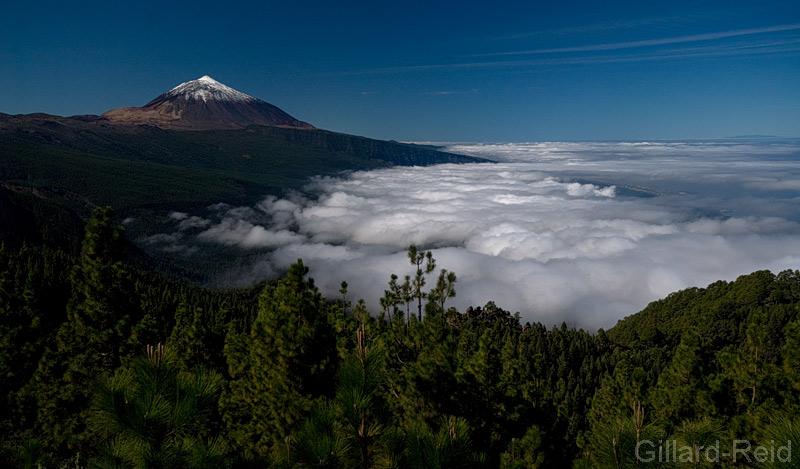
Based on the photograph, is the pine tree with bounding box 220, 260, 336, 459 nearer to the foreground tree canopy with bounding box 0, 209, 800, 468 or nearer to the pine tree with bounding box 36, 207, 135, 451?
the foreground tree canopy with bounding box 0, 209, 800, 468

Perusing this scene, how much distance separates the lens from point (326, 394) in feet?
53.7

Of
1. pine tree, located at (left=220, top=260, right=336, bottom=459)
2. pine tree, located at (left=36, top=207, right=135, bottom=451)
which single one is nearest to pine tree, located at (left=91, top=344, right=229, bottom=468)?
pine tree, located at (left=220, top=260, right=336, bottom=459)

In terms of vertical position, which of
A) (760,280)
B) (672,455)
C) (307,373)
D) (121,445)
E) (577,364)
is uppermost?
(121,445)

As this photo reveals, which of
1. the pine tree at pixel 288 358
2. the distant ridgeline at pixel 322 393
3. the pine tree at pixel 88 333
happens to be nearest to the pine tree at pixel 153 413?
the distant ridgeline at pixel 322 393

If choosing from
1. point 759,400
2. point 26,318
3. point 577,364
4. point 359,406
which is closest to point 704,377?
point 759,400

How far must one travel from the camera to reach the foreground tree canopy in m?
5.09

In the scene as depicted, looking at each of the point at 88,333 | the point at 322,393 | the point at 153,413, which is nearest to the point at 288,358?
the point at 322,393

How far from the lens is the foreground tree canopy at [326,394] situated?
5086 mm

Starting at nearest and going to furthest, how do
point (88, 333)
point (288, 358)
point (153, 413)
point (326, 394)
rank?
point (153, 413)
point (288, 358)
point (326, 394)
point (88, 333)

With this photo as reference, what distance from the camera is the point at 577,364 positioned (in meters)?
94.9

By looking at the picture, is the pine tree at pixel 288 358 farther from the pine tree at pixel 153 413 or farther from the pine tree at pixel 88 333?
the pine tree at pixel 88 333

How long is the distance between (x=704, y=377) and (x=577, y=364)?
77948mm

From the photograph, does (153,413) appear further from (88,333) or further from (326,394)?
(88,333)

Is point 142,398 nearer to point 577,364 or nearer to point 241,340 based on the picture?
point 241,340
